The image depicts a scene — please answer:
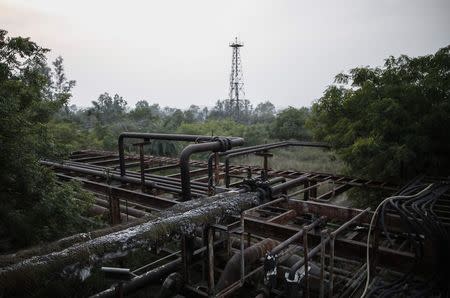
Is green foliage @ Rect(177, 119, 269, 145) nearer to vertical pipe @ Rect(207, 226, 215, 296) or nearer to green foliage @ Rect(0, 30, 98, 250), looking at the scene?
green foliage @ Rect(0, 30, 98, 250)

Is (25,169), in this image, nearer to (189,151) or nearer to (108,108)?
(189,151)

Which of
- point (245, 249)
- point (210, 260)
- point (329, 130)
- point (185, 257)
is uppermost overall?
point (329, 130)

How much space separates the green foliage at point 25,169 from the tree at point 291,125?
23.1 metres

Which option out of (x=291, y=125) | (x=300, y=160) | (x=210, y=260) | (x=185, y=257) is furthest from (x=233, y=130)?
(x=210, y=260)

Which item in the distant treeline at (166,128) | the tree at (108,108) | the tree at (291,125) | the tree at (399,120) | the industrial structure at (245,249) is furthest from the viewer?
the tree at (108,108)

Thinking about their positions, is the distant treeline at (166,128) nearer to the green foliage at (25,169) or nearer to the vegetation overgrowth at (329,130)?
the vegetation overgrowth at (329,130)

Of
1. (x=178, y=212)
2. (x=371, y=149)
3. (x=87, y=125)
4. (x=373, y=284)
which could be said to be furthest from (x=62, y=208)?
(x=87, y=125)

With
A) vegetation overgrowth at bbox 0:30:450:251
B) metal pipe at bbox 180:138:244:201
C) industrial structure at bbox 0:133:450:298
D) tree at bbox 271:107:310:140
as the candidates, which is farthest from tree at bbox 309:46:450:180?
tree at bbox 271:107:310:140

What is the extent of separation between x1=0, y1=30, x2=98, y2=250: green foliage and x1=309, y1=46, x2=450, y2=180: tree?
6.79 meters

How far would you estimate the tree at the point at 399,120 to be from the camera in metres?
7.54

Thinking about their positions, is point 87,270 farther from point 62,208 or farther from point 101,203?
point 101,203

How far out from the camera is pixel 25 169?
5184 millimetres

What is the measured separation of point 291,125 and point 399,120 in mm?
20182

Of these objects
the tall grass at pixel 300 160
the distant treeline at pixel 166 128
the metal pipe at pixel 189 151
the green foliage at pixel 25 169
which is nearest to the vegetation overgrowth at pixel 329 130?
the green foliage at pixel 25 169
